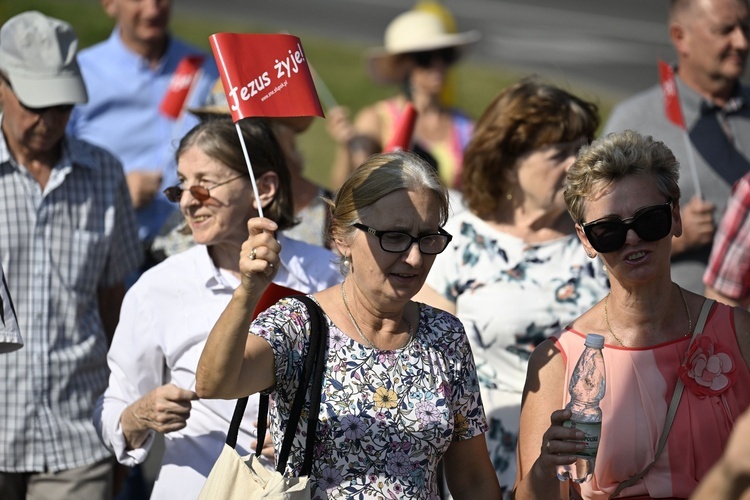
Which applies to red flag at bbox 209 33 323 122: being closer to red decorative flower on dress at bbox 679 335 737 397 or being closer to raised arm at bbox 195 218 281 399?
raised arm at bbox 195 218 281 399

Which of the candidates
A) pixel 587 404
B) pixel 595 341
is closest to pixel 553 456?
pixel 587 404

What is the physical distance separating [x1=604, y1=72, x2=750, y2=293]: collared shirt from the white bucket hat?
2947mm

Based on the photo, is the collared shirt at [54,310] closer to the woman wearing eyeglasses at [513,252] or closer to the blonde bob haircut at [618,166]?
the woman wearing eyeglasses at [513,252]

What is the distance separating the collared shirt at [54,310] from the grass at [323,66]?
27.6ft

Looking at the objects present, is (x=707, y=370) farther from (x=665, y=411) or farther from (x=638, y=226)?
(x=638, y=226)

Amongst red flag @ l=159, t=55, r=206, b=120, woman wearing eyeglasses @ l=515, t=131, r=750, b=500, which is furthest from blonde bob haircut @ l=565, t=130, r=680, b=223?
red flag @ l=159, t=55, r=206, b=120

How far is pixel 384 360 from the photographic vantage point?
3.60 meters

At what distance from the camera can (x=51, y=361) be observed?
496cm

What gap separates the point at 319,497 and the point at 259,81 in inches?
50.4

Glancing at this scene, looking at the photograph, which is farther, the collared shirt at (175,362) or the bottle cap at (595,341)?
the collared shirt at (175,362)

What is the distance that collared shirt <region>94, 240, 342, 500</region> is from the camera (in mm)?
4234

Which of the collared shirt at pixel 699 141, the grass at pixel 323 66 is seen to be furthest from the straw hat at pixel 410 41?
the grass at pixel 323 66

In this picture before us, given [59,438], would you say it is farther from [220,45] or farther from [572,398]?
[572,398]

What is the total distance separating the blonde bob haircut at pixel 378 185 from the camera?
3.61 metres
